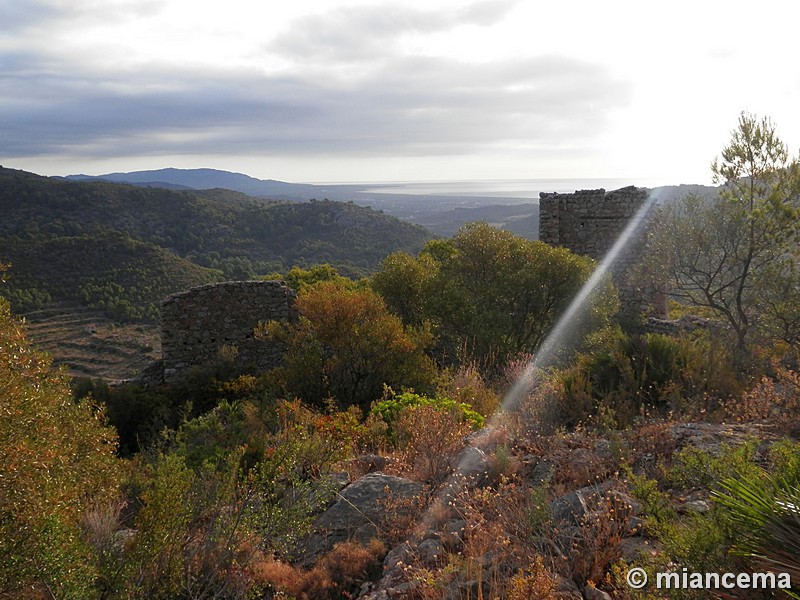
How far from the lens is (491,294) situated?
30.3 ft

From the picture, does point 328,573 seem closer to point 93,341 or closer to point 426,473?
point 426,473

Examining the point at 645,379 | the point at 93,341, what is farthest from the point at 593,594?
the point at 93,341

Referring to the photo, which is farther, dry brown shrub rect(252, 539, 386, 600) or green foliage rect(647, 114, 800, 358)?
green foliage rect(647, 114, 800, 358)

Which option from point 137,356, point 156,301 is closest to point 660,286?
point 137,356

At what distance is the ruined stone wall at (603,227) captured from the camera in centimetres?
1169

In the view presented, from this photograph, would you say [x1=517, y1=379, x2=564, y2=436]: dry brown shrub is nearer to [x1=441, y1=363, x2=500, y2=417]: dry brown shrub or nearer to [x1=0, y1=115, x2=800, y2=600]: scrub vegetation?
[x1=0, y1=115, x2=800, y2=600]: scrub vegetation

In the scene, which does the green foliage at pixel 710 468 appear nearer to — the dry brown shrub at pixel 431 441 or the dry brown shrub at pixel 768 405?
the dry brown shrub at pixel 768 405

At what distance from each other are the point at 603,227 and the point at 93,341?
78.0 ft

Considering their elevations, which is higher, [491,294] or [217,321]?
[491,294]

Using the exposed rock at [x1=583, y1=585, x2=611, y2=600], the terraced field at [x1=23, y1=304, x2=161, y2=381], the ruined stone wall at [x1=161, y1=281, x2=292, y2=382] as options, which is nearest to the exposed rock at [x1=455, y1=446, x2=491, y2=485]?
the exposed rock at [x1=583, y1=585, x2=611, y2=600]

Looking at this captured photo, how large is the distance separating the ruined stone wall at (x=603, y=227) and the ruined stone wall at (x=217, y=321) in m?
6.38

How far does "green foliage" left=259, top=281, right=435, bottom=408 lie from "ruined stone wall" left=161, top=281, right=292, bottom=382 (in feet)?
14.7

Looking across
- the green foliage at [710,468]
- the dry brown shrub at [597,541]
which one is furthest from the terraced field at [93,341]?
the green foliage at [710,468]

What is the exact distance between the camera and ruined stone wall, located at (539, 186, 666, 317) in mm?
11688
